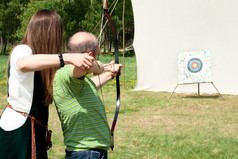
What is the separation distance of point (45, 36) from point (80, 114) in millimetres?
396

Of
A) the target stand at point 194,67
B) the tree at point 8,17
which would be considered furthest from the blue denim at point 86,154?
the tree at point 8,17

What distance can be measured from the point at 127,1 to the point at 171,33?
792 inches

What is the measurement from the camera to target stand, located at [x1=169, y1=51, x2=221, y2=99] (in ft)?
22.0

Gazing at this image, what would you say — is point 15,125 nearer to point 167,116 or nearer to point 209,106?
point 167,116

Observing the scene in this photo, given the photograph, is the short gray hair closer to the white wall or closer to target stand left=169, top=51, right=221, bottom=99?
target stand left=169, top=51, right=221, bottom=99

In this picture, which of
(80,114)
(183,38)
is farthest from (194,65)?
(80,114)

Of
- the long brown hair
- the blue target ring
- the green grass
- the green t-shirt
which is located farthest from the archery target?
the long brown hair

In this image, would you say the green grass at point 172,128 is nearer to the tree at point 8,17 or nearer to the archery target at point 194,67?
the archery target at point 194,67

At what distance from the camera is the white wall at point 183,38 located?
695 cm

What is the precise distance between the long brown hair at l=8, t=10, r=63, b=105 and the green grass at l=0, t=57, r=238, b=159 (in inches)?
76.3

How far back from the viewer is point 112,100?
6172 millimetres

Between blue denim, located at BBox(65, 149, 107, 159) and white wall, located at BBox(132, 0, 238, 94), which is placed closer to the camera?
blue denim, located at BBox(65, 149, 107, 159)

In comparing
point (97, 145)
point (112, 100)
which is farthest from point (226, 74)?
point (97, 145)

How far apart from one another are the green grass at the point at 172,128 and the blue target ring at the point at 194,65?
1.91 ft
